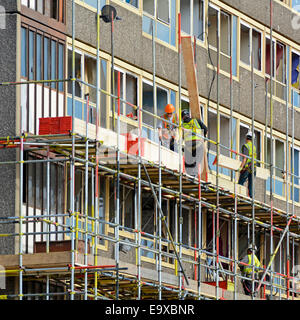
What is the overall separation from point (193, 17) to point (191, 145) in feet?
14.3

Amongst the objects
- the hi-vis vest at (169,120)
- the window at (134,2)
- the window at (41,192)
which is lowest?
the window at (41,192)

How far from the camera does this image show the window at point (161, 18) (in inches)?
1329

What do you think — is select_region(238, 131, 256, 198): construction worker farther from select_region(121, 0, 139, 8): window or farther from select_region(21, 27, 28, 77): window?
select_region(21, 27, 28, 77): window

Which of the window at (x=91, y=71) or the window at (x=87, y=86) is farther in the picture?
the window at (x=91, y=71)

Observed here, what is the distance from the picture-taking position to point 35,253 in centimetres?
2728

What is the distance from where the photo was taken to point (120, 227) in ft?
95.6

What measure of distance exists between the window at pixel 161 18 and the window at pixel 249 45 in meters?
4.42

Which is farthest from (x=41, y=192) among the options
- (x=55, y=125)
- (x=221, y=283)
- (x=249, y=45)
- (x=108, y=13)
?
(x=249, y=45)

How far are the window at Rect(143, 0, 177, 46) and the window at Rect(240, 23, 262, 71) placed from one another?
14.5ft

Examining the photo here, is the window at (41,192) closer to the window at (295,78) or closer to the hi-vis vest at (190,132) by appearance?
the hi-vis vest at (190,132)

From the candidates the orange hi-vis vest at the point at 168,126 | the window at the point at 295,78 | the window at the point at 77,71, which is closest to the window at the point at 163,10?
the orange hi-vis vest at the point at 168,126


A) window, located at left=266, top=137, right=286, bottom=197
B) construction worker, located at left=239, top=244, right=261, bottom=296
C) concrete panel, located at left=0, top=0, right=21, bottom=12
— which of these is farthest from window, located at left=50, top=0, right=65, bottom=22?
window, located at left=266, top=137, right=286, bottom=197
